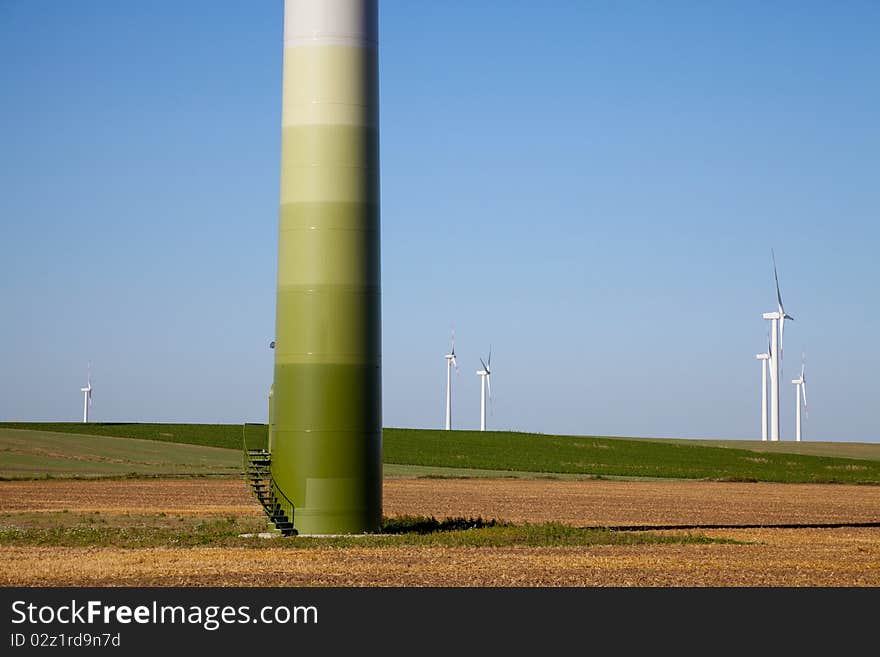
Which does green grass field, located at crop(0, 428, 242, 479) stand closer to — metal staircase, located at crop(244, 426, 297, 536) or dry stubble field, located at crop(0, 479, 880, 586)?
dry stubble field, located at crop(0, 479, 880, 586)

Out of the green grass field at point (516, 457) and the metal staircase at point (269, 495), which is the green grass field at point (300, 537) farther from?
the green grass field at point (516, 457)

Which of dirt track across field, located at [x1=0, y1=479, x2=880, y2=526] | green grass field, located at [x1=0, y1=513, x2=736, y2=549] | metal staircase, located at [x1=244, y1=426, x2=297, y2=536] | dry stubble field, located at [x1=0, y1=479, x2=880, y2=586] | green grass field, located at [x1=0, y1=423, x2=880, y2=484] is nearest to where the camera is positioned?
dry stubble field, located at [x1=0, y1=479, x2=880, y2=586]

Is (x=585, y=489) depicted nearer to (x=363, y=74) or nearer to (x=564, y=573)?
(x=363, y=74)

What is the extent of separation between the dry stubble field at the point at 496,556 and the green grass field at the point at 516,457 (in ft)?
81.2

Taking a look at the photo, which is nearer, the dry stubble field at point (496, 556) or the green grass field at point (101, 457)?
the dry stubble field at point (496, 556)

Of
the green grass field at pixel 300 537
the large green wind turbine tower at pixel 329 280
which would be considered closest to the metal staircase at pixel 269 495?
the large green wind turbine tower at pixel 329 280

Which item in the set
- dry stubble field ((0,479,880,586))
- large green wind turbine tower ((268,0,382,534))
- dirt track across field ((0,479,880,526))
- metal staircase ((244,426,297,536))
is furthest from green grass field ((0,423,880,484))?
large green wind turbine tower ((268,0,382,534))

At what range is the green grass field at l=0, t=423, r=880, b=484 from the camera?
255 ft

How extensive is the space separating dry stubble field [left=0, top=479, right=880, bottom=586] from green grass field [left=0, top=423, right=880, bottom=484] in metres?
24.8

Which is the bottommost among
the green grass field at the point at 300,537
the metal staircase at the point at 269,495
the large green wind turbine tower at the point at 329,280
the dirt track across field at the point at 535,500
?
the dirt track across field at the point at 535,500

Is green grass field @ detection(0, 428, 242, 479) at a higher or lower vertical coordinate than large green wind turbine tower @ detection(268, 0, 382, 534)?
lower

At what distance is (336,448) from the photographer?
3278 cm

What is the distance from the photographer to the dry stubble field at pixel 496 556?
2472 cm

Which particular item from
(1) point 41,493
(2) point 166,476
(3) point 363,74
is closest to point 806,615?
(3) point 363,74
